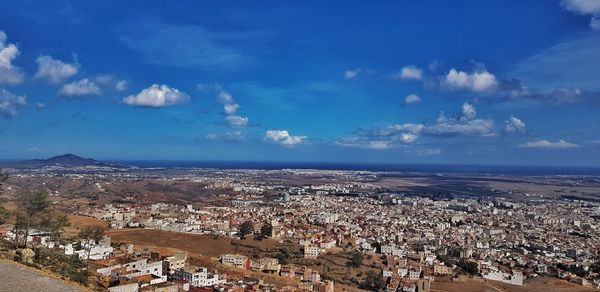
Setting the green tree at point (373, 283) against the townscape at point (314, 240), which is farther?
the green tree at point (373, 283)

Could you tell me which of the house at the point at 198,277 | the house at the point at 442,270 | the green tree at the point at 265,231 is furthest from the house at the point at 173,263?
the house at the point at 442,270

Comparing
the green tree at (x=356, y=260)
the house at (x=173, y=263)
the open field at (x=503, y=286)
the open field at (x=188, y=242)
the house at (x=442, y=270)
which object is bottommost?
the open field at (x=503, y=286)

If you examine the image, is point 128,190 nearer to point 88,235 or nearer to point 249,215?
point 249,215

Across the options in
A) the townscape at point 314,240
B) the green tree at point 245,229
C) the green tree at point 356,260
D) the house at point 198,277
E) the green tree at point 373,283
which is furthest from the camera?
the green tree at point 245,229

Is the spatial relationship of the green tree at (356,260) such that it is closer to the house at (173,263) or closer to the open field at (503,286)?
the open field at (503,286)

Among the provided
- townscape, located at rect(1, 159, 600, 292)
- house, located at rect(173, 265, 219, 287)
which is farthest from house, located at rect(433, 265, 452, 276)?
house, located at rect(173, 265, 219, 287)

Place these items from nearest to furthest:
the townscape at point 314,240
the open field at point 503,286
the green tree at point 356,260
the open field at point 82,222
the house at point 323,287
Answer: the house at point 323,287
the townscape at point 314,240
the open field at point 503,286
the green tree at point 356,260
the open field at point 82,222

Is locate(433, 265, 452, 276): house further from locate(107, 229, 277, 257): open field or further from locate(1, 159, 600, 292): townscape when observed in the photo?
locate(107, 229, 277, 257): open field
